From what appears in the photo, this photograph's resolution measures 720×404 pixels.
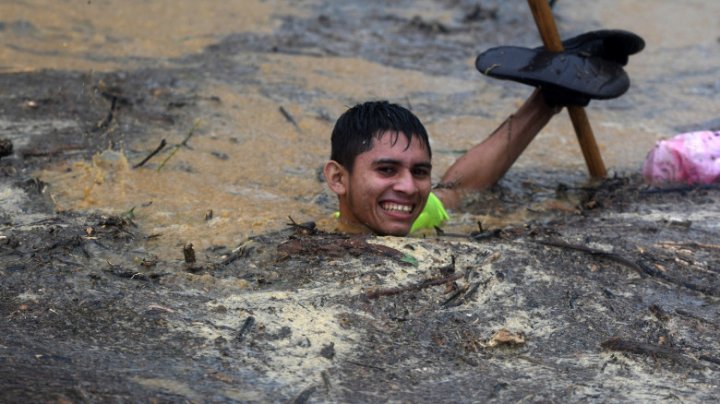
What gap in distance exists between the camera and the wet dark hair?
14.4 feet

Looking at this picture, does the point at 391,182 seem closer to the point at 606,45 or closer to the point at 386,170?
the point at 386,170

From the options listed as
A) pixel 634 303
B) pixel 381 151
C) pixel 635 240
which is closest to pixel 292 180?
pixel 381 151

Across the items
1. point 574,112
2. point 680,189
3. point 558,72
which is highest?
point 558,72

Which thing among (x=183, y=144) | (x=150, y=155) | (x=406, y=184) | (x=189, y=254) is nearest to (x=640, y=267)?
(x=406, y=184)

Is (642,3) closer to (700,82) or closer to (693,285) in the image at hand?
(700,82)

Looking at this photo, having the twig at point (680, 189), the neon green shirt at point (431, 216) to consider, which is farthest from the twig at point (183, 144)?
the twig at point (680, 189)

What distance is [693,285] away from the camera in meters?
3.69

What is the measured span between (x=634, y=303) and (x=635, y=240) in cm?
69

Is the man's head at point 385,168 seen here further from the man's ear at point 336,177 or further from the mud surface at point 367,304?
the mud surface at point 367,304

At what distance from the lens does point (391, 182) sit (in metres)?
4.32

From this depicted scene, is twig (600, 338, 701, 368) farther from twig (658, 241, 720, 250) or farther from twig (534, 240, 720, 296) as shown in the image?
twig (658, 241, 720, 250)

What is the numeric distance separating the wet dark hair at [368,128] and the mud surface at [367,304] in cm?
47

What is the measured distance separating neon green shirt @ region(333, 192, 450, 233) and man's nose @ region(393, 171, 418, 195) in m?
0.47

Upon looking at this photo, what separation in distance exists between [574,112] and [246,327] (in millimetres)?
2428
